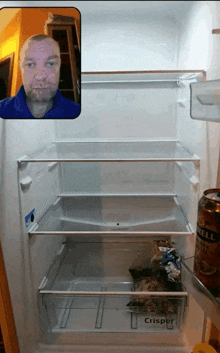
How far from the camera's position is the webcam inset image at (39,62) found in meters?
0.83

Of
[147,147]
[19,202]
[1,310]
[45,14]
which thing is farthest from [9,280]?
[147,147]

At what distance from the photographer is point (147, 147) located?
1.83 metres

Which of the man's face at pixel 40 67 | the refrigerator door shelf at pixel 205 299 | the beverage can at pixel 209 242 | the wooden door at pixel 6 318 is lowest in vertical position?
the wooden door at pixel 6 318

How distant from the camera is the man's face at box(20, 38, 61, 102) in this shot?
852 millimetres

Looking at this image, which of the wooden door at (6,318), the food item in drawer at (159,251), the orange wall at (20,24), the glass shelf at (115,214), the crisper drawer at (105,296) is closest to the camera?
the orange wall at (20,24)

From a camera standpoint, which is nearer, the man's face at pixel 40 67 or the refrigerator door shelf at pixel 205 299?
the refrigerator door shelf at pixel 205 299

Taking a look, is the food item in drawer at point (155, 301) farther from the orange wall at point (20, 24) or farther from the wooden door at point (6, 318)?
the orange wall at point (20, 24)

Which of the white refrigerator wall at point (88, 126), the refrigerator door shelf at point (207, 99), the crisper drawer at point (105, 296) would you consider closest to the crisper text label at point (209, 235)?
the refrigerator door shelf at point (207, 99)

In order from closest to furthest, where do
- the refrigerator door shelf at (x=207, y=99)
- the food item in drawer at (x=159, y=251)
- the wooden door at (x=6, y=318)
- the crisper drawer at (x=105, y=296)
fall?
1. the refrigerator door shelf at (x=207, y=99)
2. the wooden door at (x=6, y=318)
3. the crisper drawer at (x=105, y=296)
4. the food item in drawer at (x=159, y=251)

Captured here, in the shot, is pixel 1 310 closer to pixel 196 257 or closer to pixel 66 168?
pixel 196 257

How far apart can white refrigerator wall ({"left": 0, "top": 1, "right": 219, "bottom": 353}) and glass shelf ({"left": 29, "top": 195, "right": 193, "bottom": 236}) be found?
0.58 feet

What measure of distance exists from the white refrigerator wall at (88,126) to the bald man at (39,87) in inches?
8.5

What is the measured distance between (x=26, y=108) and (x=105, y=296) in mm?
1016

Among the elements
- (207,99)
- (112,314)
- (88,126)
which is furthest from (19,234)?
(207,99)
